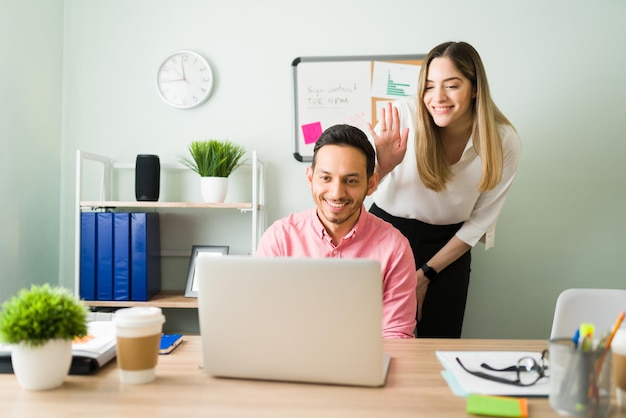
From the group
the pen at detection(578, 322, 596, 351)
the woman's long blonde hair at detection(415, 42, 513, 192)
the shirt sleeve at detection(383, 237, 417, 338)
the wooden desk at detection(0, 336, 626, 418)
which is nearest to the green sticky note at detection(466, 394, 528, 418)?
the wooden desk at detection(0, 336, 626, 418)

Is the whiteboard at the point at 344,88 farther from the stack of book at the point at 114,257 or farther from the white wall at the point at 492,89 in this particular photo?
the stack of book at the point at 114,257

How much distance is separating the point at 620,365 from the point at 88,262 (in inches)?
80.4

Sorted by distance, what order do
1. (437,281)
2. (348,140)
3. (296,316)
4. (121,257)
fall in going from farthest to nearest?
1. (121,257)
2. (437,281)
3. (348,140)
4. (296,316)

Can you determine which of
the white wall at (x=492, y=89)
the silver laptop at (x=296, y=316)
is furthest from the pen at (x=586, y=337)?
the white wall at (x=492, y=89)

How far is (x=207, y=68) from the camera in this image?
2.50 metres

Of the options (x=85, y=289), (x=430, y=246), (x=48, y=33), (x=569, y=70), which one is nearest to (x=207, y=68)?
(x=48, y=33)

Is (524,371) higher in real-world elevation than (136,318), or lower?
lower

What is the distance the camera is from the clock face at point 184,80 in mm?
2508

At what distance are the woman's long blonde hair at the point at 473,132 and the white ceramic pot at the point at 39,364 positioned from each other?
1.33 meters

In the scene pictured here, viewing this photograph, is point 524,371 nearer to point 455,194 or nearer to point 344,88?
point 455,194

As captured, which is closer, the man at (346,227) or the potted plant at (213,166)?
the man at (346,227)

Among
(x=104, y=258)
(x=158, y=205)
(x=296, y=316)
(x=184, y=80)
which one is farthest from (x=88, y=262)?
(x=296, y=316)

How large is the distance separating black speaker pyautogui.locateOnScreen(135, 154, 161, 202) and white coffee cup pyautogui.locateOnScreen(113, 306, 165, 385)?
1472mm

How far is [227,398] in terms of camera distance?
837mm
